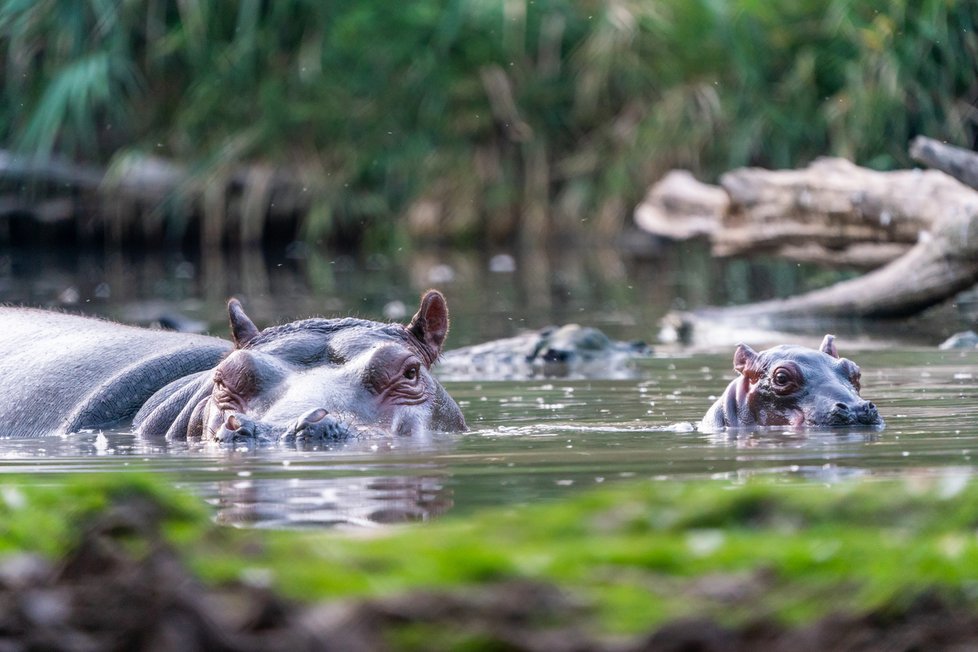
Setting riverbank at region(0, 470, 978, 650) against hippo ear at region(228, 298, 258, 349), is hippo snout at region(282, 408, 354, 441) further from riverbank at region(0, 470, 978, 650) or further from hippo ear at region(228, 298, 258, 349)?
riverbank at region(0, 470, 978, 650)

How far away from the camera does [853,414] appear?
4.72 meters

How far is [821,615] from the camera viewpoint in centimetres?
156

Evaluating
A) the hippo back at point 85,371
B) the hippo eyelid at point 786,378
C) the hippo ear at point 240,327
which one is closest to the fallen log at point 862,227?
the hippo eyelid at point 786,378

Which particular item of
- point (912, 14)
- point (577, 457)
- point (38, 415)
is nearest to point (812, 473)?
point (577, 457)

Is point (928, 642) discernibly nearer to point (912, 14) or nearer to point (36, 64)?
point (912, 14)

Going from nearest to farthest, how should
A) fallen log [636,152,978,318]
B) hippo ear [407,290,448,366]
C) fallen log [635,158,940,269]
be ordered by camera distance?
hippo ear [407,290,448,366] < fallen log [636,152,978,318] < fallen log [635,158,940,269]

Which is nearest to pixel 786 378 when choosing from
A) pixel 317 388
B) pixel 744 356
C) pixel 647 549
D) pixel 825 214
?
pixel 744 356

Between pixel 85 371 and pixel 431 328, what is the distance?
1.35 metres

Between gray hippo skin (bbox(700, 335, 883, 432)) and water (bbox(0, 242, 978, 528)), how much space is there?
0.28 ft

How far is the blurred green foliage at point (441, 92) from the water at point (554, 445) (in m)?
5.97

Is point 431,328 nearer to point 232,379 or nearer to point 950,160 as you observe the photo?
point 232,379

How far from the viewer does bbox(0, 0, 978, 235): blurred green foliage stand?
16609mm

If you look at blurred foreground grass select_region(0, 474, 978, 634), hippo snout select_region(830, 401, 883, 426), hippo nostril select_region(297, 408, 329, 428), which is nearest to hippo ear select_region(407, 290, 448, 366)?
hippo nostril select_region(297, 408, 329, 428)

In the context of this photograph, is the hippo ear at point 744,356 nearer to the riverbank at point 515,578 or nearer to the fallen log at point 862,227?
the riverbank at point 515,578
